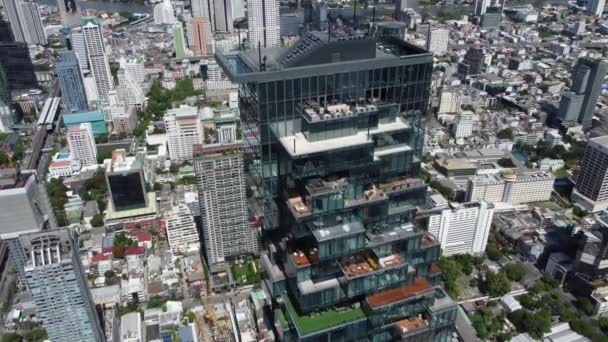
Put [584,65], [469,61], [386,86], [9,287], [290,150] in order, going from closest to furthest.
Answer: [290,150]
[386,86]
[9,287]
[584,65]
[469,61]

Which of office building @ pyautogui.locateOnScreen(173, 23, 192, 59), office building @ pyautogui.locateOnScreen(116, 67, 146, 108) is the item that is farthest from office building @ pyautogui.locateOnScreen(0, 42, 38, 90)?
office building @ pyautogui.locateOnScreen(173, 23, 192, 59)

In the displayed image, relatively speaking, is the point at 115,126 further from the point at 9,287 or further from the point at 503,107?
the point at 503,107

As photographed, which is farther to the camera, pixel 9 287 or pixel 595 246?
pixel 9 287

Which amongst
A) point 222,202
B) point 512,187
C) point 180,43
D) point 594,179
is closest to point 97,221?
point 222,202

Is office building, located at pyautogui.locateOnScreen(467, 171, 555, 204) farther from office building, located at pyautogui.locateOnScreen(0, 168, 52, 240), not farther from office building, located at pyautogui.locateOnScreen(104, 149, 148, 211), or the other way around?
office building, located at pyautogui.locateOnScreen(0, 168, 52, 240)

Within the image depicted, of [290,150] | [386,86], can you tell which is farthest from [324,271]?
[386,86]
